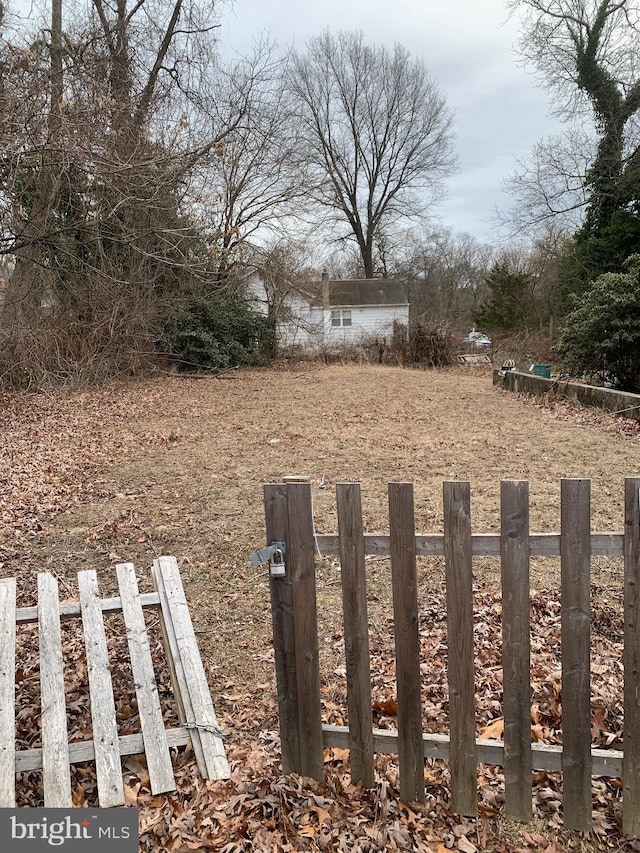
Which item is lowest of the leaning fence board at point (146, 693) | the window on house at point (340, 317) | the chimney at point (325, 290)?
→ the leaning fence board at point (146, 693)

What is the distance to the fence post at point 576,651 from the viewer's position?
1.75 m

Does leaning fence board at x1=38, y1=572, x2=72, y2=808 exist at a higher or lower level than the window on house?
lower

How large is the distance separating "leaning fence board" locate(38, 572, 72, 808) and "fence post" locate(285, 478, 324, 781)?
0.83 metres

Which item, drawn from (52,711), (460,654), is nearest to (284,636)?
(460,654)

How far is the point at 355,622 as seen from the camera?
6.32 feet

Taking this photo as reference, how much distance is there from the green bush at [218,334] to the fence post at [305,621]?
56.9 feet

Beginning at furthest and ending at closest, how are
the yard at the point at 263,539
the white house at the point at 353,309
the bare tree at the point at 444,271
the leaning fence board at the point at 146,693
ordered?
the bare tree at the point at 444,271 < the white house at the point at 353,309 < the leaning fence board at the point at 146,693 < the yard at the point at 263,539

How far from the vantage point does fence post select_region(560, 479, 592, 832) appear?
1.75 meters

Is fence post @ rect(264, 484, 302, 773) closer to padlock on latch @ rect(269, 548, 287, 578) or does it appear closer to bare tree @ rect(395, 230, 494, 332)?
padlock on latch @ rect(269, 548, 287, 578)

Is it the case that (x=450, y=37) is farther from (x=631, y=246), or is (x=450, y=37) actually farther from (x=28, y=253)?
(x=28, y=253)

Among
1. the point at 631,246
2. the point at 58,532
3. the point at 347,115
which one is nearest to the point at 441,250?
the point at 347,115

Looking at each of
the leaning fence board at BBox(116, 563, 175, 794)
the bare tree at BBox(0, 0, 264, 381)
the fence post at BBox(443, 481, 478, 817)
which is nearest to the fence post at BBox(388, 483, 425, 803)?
the fence post at BBox(443, 481, 478, 817)

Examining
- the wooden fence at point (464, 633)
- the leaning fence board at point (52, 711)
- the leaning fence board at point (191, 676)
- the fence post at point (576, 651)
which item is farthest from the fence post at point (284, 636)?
the fence post at point (576, 651)

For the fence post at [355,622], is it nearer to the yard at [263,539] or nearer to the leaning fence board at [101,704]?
the yard at [263,539]
